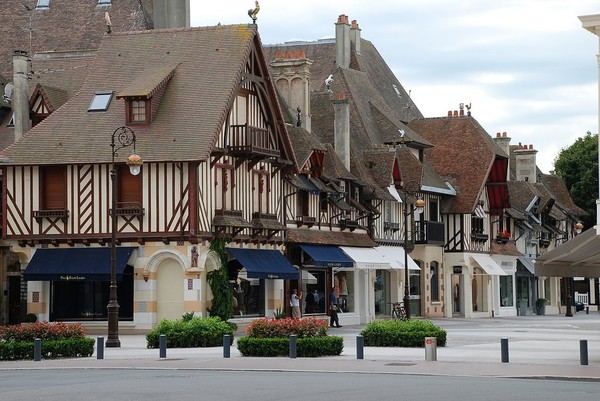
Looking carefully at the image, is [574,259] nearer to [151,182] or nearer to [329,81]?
[151,182]

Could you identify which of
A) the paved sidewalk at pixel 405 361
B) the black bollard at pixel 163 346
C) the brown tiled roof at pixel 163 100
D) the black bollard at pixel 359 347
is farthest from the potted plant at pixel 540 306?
the black bollard at pixel 163 346

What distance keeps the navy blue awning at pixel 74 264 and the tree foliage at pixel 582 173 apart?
54.3 m

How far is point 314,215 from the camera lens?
53250 mm

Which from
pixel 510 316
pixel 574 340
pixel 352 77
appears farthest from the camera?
pixel 510 316

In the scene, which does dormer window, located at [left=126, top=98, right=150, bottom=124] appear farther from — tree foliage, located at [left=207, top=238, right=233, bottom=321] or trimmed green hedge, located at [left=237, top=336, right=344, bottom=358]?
trimmed green hedge, located at [left=237, top=336, right=344, bottom=358]

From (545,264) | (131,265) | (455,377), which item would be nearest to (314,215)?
(131,265)

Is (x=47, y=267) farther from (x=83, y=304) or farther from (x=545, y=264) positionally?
(x=545, y=264)

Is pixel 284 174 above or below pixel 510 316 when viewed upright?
above

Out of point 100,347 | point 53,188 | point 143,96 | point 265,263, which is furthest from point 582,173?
point 100,347

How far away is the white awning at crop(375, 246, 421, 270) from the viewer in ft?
190

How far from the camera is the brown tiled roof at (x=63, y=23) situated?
57.5 m

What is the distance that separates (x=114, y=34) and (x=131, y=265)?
913 centimetres

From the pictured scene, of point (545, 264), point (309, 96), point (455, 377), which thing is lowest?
point (455, 377)

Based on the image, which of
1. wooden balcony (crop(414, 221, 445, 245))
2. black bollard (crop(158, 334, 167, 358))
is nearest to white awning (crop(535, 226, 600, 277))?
black bollard (crop(158, 334, 167, 358))
